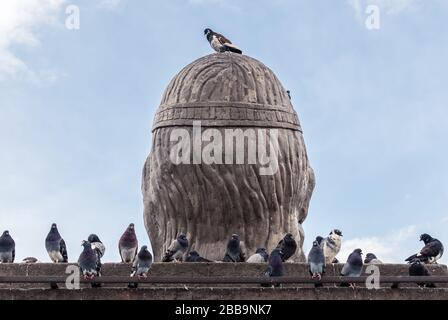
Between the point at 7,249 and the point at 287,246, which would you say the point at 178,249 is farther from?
the point at 7,249

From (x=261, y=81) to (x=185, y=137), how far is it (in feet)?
5.21

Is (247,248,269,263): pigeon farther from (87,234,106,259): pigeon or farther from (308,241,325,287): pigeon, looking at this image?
(87,234,106,259): pigeon

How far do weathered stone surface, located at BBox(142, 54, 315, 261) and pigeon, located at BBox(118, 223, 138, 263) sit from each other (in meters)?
0.96

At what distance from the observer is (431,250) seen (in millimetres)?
20391

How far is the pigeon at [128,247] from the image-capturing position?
19.4 meters

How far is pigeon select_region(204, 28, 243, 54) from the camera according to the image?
72.9ft

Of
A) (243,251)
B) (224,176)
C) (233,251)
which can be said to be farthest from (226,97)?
(233,251)

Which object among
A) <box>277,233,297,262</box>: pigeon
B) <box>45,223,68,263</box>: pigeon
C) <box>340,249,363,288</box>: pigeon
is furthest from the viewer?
<box>45,223,68,263</box>: pigeon

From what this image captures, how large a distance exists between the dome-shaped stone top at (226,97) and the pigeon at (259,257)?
205 centimetres

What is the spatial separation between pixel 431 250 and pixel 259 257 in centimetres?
297

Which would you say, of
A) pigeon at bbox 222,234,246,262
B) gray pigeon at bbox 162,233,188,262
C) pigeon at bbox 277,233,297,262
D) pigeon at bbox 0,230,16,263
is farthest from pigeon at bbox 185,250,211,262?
pigeon at bbox 0,230,16,263
